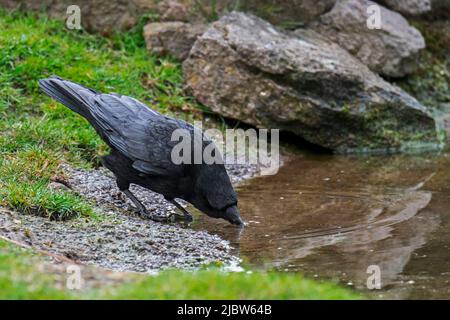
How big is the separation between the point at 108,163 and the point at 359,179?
283cm

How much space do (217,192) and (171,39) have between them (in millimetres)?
4474

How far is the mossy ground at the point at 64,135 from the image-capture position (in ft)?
15.4

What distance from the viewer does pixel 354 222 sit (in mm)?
7391

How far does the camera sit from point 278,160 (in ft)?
33.2

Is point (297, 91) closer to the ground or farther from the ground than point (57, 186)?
farther from the ground

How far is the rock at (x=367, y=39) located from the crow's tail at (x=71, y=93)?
4626mm

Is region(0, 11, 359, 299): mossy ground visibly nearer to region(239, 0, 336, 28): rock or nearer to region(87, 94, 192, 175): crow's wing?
region(87, 94, 192, 175): crow's wing

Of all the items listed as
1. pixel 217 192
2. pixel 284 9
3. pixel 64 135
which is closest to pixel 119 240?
pixel 217 192

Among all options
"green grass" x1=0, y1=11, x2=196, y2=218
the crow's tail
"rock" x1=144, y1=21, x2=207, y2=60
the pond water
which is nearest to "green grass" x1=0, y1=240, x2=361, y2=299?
the pond water

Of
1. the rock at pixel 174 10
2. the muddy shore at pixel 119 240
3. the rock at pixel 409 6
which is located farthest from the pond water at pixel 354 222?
the rock at pixel 409 6

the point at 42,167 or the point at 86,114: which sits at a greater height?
the point at 86,114

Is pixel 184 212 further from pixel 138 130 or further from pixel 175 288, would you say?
pixel 175 288
